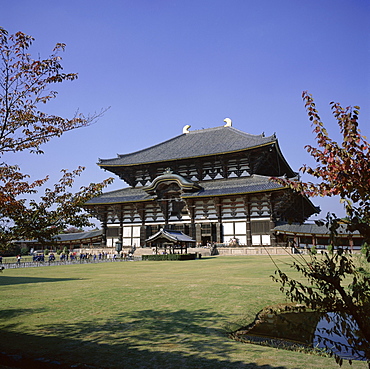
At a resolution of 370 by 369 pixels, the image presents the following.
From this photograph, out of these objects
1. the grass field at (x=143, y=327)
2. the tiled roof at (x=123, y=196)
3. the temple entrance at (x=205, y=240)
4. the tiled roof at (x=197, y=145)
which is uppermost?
the tiled roof at (x=197, y=145)

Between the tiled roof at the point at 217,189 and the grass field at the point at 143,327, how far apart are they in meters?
25.5

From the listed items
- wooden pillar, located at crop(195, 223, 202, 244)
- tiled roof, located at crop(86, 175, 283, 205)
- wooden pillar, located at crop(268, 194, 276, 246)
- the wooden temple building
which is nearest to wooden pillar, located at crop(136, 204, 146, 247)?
the wooden temple building

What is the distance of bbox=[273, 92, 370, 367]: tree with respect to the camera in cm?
318

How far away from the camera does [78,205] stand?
25.1 feet

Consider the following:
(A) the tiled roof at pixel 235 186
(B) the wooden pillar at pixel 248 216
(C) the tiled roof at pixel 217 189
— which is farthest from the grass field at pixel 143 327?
(B) the wooden pillar at pixel 248 216

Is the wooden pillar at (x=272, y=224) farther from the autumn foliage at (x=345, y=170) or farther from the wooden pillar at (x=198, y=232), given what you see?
the autumn foliage at (x=345, y=170)

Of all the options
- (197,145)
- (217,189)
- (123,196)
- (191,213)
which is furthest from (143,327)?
(197,145)

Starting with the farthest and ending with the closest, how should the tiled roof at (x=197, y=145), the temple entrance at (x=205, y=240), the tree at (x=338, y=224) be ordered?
the tiled roof at (x=197, y=145), the temple entrance at (x=205, y=240), the tree at (x=338, y=224)

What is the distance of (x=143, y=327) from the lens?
6734mm

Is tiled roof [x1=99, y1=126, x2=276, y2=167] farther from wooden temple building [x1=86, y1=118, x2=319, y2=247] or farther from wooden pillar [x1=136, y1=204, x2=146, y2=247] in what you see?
wooden pillar [x1=136, y1=204, x2=146, y2=247]

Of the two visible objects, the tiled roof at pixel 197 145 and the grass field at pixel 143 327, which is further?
the tiled roof at pixel 197 145

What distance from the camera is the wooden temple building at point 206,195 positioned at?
123 feet

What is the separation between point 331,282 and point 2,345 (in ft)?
19.4

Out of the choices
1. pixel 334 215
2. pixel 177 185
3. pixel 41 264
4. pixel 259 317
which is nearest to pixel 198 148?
pixel 177 185
